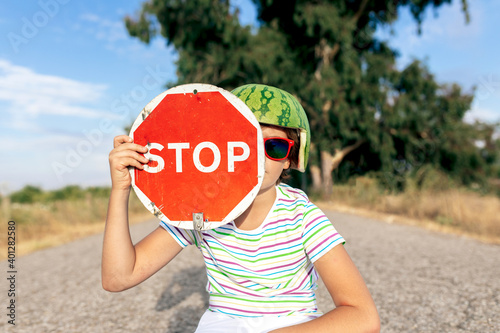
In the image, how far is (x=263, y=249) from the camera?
140 centimetres

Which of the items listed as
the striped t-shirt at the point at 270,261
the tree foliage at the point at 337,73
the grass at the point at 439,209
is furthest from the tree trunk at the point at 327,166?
the striped t-shirt at the point at 270,261

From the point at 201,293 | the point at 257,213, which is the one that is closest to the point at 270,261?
the point at 257,213

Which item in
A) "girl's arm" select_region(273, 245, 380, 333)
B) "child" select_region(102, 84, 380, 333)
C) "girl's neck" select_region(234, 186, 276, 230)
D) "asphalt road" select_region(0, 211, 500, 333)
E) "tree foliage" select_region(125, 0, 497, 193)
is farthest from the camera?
"tree foliage" select_region(125, 0, 497, 193)

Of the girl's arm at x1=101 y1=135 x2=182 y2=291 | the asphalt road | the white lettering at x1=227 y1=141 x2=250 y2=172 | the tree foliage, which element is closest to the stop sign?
the white lettering at x1=227 y1=141 x2=250 y2=172

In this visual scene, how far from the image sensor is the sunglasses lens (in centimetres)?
138

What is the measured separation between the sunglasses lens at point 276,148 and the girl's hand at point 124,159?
17.1 inches

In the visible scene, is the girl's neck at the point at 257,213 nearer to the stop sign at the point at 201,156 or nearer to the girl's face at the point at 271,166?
the girl's face at the point at 271,166

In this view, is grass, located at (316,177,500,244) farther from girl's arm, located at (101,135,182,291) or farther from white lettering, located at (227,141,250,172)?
white lettering, located at (227,141,250,172)

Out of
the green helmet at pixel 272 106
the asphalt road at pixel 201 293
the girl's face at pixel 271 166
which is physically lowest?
the asphalt road at pixel 201 293

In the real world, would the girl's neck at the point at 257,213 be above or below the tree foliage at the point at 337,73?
below

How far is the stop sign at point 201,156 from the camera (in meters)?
1.16

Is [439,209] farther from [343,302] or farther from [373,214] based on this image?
[343,302]

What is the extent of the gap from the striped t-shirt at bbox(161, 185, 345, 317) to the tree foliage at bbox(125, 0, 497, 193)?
14521mm

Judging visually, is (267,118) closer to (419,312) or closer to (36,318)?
(419,312)
